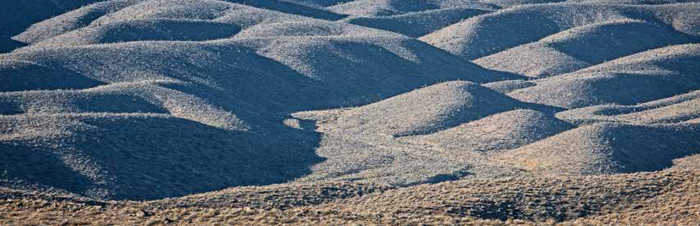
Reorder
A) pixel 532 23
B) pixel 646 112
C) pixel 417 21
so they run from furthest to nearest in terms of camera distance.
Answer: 1. pixel 417 21
2. pixel 532 23
3. pixel 646 112

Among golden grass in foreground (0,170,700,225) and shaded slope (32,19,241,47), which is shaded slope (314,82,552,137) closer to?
golden grass in foreground (0,170,700,225)

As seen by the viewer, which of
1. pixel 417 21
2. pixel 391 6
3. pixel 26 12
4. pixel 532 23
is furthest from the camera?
pixel 391 6

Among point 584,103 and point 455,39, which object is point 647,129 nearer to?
point 584,103

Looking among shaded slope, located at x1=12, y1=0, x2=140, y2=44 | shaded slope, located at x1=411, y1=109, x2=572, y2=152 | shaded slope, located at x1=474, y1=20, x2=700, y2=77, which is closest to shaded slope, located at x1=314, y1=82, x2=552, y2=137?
shaded slope, located at x1=411, y1=109, x2=572, y2=152

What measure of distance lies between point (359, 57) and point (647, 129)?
2453 cm

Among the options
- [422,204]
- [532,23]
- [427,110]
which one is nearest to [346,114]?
[427,110]

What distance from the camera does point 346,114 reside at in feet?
186

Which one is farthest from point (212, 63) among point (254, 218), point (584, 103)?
point (254, 218)

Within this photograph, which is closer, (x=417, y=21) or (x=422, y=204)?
(x=422, y=204)

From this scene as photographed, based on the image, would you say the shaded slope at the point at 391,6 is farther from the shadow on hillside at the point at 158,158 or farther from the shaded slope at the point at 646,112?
the shadow on hillside at the point at 158,158

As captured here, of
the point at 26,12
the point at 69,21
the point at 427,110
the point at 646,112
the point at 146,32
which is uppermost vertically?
the point at 26,12

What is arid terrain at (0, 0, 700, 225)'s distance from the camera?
3334 centimetres

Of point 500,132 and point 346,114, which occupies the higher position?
point 500,132

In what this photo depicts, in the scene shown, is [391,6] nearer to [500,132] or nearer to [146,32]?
[146,32]
